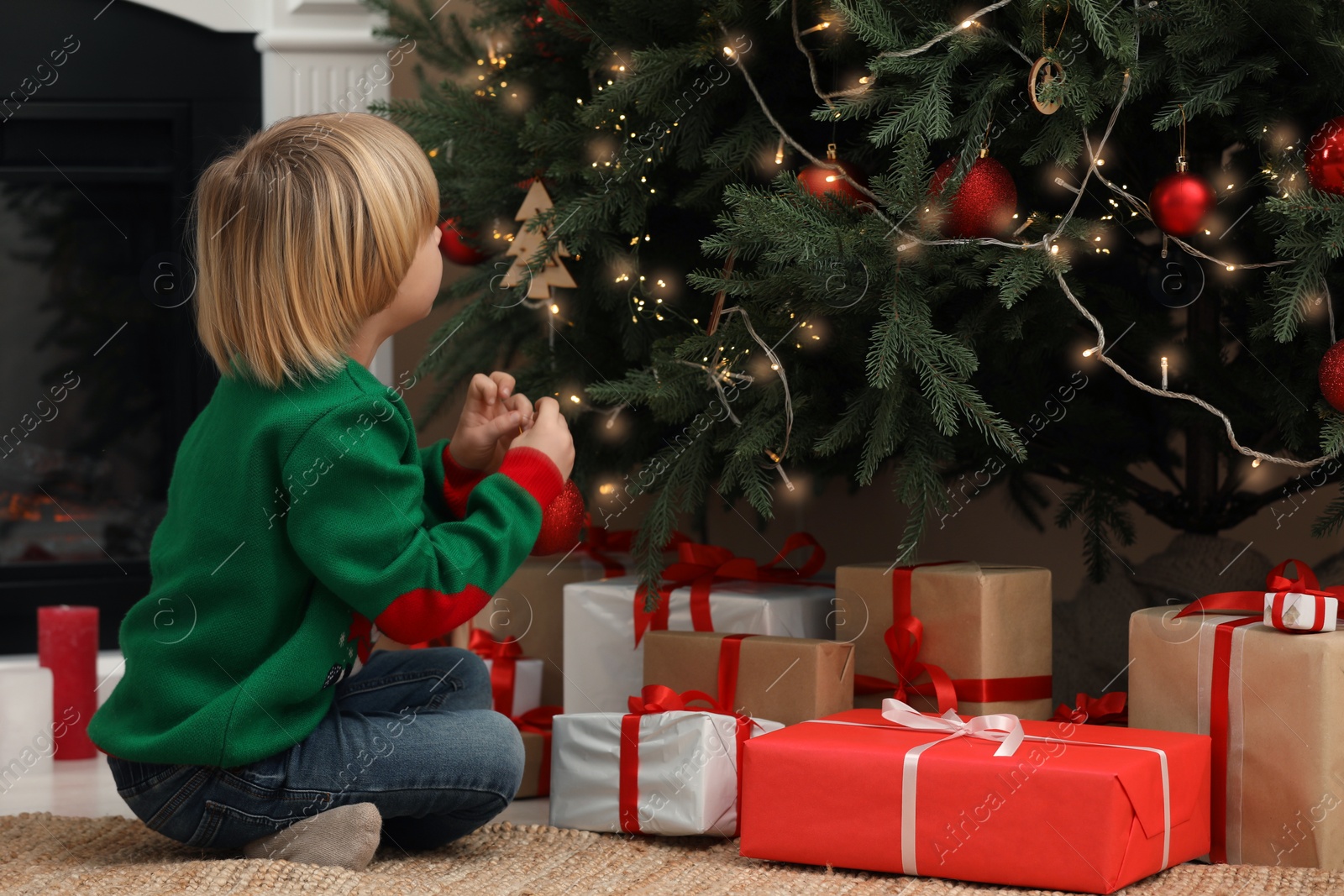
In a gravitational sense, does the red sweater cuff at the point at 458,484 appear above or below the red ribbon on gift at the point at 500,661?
above

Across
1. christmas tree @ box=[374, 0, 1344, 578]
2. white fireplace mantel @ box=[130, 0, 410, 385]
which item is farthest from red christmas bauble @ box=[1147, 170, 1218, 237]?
white fireplace mantel @ box=[130, 0, 410, 385]

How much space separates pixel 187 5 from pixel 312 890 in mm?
1582

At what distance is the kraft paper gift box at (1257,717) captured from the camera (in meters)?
1.16

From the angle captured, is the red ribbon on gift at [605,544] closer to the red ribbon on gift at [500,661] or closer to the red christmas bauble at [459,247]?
the red ribbon on gift at [500,661]

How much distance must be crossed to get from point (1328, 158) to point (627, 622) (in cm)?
85

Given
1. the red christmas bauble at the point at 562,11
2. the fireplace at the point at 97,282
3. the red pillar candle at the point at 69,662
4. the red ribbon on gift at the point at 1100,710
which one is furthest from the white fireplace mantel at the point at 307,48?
the red ribbon on gift at the point at 1100,710

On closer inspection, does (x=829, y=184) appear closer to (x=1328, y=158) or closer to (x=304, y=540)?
(x=1328, y=158)

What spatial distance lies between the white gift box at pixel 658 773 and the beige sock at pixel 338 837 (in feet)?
0.86

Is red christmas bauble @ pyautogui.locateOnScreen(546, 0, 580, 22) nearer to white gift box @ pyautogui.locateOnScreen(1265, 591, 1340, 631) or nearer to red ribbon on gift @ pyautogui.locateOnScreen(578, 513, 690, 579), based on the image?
red ribbon on gift @ pyautogui.locateOnScreen(578, 513, 690, 579)

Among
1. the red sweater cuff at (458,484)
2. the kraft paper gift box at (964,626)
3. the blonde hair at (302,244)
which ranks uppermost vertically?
the blonde hair at (302,244)

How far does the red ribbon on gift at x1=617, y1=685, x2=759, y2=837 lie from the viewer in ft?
4.30

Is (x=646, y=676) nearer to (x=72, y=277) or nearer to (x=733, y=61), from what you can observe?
(x=733, y=61)

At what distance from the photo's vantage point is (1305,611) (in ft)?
3.85

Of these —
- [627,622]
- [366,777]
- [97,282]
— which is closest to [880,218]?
[627,622]
